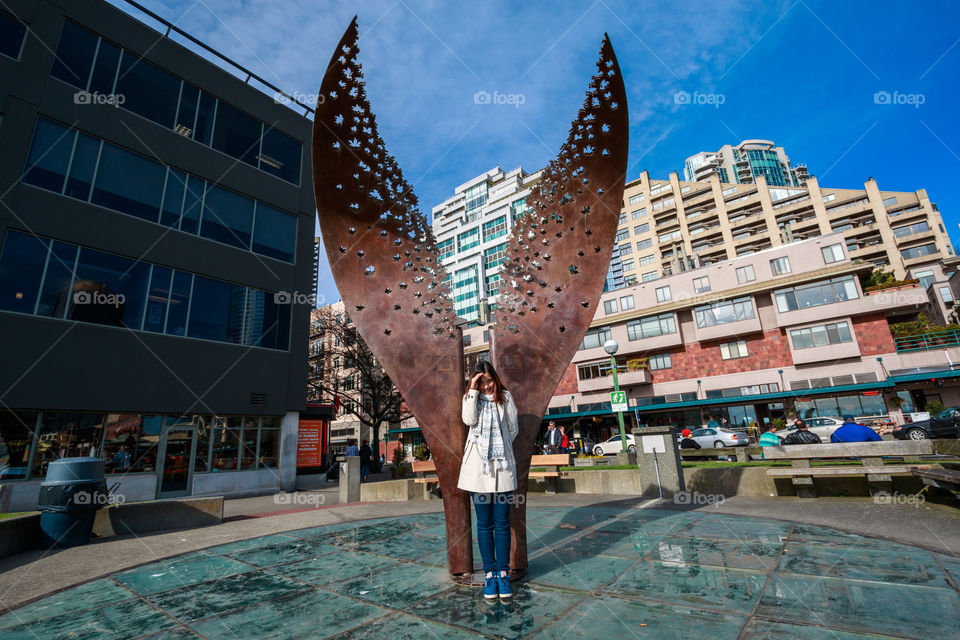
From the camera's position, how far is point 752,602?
318cm

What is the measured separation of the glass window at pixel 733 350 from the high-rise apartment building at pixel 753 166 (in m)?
76.4

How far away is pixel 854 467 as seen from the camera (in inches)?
289

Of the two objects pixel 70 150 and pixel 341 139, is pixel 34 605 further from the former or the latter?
pixel 70 150

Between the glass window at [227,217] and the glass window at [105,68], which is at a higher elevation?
the glass window at [105,68]

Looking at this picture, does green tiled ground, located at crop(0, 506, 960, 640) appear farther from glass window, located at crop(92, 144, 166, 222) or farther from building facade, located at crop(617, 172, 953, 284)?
building facade, located at crop(617, 172, 953, 284)

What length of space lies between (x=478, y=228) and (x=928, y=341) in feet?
190

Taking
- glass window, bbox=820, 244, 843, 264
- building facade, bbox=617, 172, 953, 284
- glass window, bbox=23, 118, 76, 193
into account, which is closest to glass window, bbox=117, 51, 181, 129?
glass window, bbox=23, 118, 76, 193

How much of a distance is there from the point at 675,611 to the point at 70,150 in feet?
65.2

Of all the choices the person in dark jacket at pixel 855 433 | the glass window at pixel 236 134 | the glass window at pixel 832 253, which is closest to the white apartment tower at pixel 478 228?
the glass window at pixel 832 253

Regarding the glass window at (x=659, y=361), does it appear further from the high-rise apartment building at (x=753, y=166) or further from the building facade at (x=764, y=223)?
the high-rise apartment building at (x=753, y=166)

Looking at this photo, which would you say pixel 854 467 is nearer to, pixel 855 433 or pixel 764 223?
pixel 855 433

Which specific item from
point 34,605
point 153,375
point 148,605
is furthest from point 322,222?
point 153,375

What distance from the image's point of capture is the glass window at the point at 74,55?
14789 mm

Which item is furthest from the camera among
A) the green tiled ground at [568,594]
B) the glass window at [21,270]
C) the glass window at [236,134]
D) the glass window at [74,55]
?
the glass window at [236,134]
